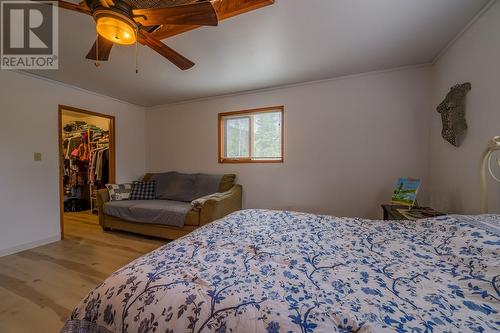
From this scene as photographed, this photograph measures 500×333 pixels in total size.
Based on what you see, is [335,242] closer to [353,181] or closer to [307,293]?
[307,293]

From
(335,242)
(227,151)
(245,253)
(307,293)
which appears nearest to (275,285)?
(307,293)

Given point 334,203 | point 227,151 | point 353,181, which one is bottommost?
point 334,203

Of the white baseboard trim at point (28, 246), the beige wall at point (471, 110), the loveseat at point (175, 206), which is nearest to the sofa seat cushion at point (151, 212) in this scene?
the loveseat at point (175, 206)

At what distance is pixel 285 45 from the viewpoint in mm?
2059

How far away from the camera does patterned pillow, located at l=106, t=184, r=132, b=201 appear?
11.2 feet

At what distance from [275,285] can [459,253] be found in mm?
905

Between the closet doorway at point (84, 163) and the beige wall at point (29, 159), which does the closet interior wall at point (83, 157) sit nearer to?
the closet doorway at point (84, 163)

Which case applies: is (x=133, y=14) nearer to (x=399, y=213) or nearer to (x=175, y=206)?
(x=175, y=206)

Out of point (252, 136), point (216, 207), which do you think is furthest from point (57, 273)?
point (252, 136)

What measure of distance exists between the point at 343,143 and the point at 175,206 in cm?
259

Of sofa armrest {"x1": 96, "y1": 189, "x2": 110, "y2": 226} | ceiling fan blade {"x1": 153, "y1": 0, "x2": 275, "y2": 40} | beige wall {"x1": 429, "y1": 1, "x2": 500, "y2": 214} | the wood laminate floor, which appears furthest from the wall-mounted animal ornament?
sofa armrest {"x1": 96, "y1": 189, "x2": 110, "y2": 226}

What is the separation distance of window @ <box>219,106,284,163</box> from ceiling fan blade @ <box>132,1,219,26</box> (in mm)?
2137

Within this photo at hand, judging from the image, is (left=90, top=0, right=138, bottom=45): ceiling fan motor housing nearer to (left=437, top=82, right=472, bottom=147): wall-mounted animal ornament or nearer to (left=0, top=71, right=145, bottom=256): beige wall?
(left=0, top=71, right=145, bottom=256): beige wall

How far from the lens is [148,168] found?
434 centimetres
